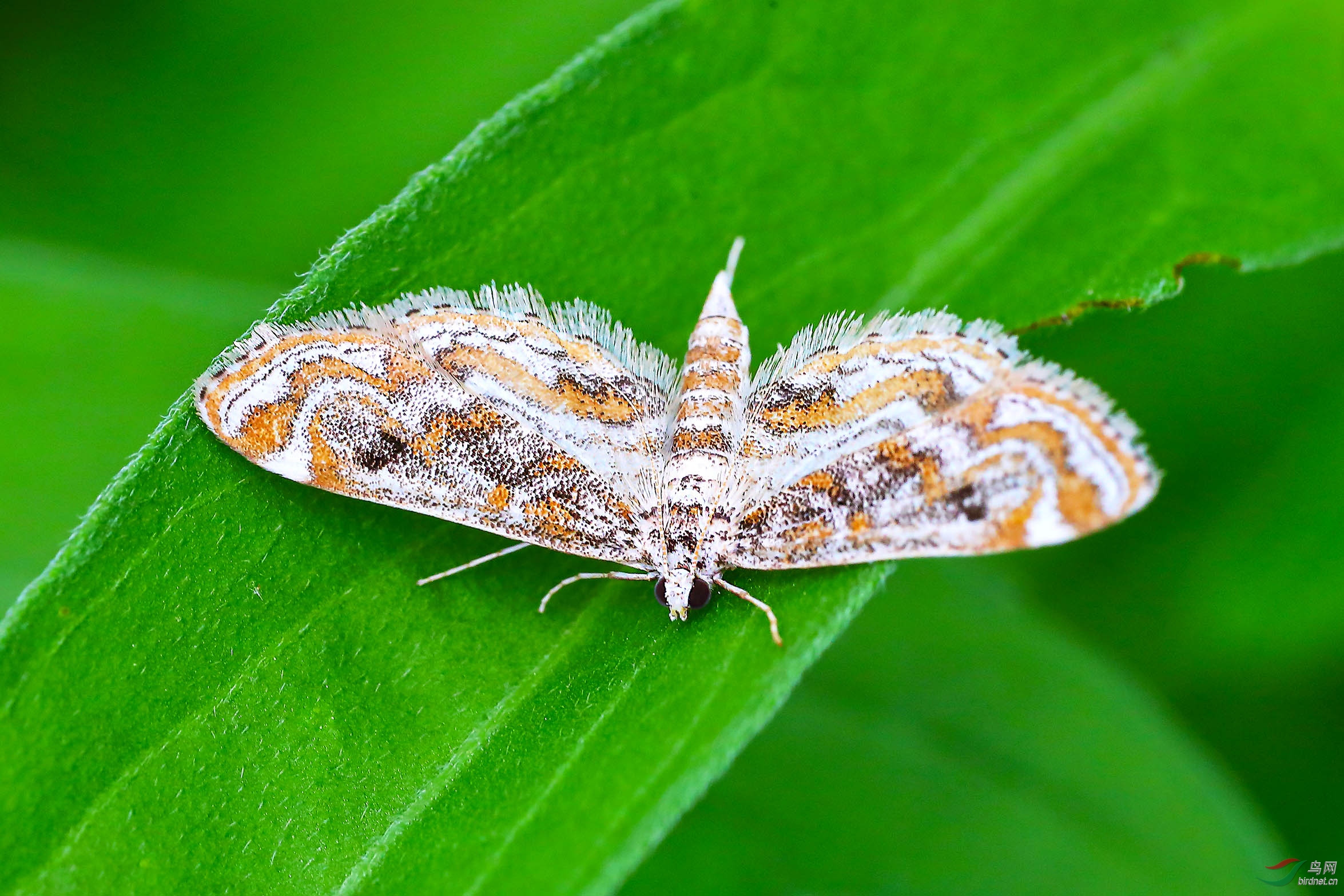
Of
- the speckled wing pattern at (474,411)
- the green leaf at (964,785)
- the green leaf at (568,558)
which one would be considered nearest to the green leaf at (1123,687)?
the green leaf at (964,785)

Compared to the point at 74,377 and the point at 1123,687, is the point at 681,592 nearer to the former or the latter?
the point at 1123,687

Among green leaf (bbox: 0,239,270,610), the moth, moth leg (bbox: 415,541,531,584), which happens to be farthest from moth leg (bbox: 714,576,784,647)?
green leaf (bbox: 0,239,270,610)

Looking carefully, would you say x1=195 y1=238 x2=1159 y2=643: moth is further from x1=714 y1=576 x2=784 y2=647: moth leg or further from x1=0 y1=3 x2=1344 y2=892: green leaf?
x1=0 y1=3 x2=1344 y2=892: green leaf

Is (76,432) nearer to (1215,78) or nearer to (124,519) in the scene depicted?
(124,519)

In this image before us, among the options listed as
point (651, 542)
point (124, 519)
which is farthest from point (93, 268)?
point (651, 542)

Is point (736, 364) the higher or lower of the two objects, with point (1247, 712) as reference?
lower

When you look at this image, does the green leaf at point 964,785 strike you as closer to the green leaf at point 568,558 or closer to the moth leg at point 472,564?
the green leaf at point 568,558
